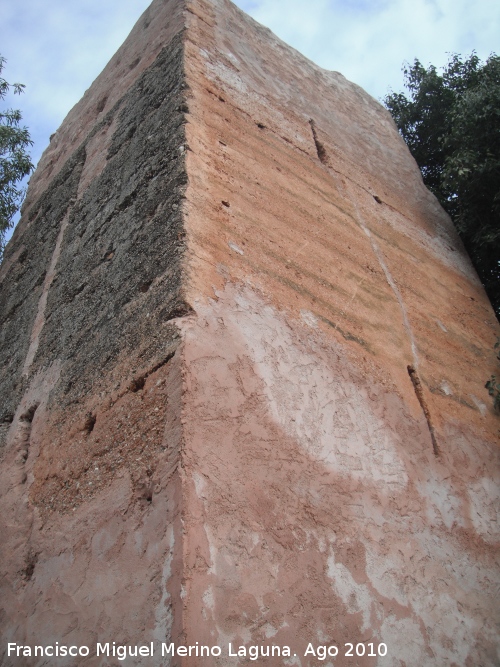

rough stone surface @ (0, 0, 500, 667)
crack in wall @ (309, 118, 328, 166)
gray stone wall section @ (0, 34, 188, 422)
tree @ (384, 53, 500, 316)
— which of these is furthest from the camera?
tree @ (384, 53, 500, 316)

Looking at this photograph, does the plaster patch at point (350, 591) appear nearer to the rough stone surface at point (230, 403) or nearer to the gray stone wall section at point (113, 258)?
the rough stone surface at point (230, 403)

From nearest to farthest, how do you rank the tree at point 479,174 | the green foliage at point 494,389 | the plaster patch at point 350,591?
the plaster patch at point 350,591, the green foliage at point 494,389, the tree at point 479,174

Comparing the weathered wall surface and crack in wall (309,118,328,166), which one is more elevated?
crack in wall (309,118,328,166)

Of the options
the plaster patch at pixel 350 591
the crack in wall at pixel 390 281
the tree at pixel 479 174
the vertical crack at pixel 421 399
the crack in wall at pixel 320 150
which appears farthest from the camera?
the tree at pixel 479 174

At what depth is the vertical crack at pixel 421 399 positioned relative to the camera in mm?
3100

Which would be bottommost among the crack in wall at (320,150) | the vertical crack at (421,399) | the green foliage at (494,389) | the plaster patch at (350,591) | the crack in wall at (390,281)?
the plaster patch at (350,591)

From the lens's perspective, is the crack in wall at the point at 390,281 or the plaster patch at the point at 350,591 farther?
the crack in wall at the point at 390,281

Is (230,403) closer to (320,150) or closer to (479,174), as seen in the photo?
(320,150)

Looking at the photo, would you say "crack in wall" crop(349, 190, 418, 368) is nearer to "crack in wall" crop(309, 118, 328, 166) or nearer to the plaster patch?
"crack in wall" crop(309, 118, 328, 166)

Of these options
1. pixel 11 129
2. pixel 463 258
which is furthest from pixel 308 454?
pixel 11 129

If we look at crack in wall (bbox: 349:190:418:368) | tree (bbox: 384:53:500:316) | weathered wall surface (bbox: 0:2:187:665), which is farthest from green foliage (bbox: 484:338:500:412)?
weathered wall surface (bbox: 0:2:187:665)

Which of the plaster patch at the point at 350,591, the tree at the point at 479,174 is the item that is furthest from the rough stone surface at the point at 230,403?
the tree at the point at 479,174

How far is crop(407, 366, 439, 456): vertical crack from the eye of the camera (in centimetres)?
310

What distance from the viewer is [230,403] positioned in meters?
2.31
